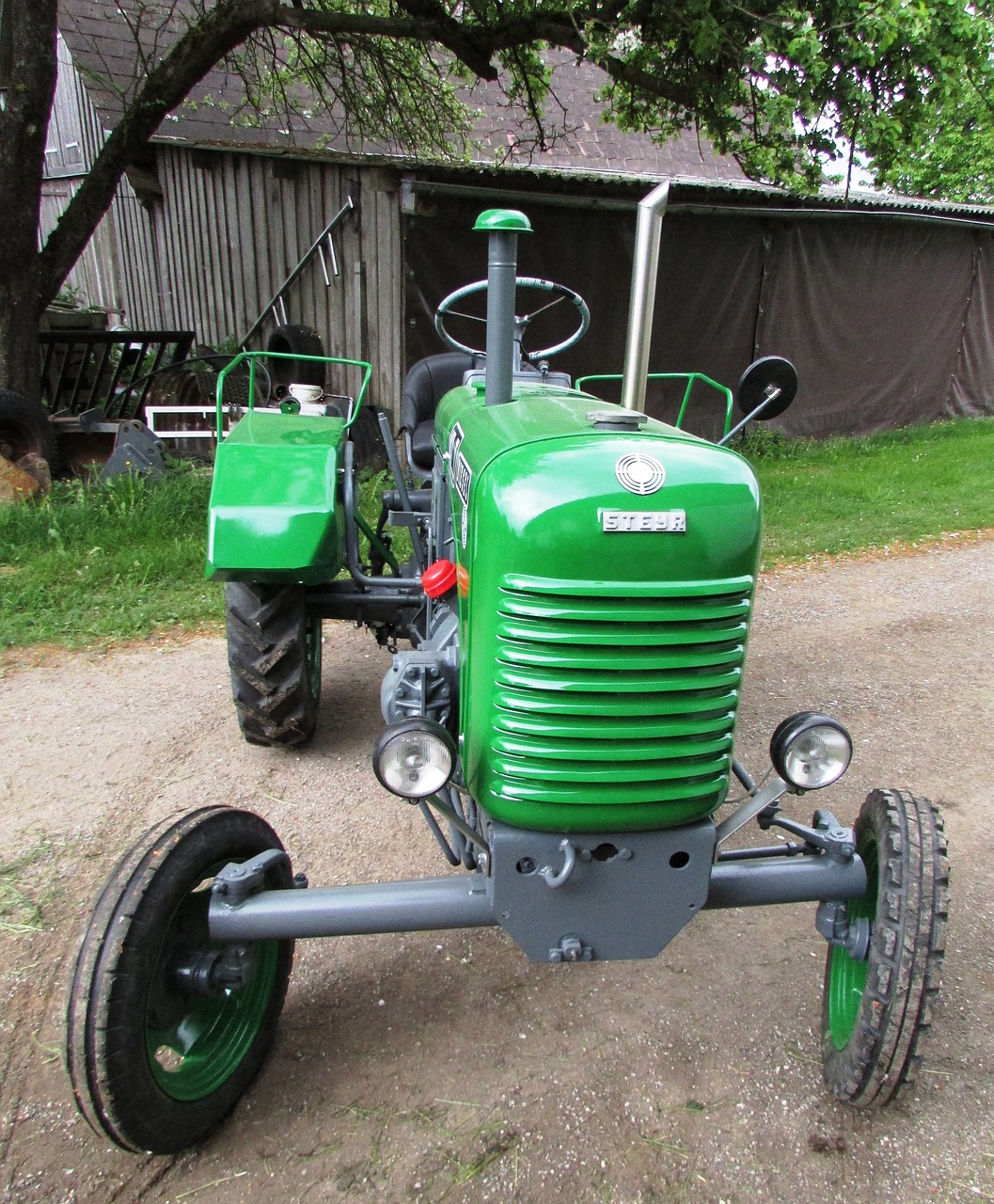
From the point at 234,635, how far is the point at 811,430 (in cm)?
855

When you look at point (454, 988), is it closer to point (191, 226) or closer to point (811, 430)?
point (811, 430)

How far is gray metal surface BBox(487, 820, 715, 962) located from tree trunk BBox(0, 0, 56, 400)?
581cm

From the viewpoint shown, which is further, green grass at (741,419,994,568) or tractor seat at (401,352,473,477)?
green grass at (741,419,994,568)

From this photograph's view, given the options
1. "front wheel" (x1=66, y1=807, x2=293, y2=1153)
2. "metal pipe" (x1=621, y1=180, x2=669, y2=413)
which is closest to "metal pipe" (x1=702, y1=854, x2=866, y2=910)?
"front wheel" (x1=66, y1=807, x2=293, y2=1153)

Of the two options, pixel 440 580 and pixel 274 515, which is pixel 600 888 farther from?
pixel 274 515

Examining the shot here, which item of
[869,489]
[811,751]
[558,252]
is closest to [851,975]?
[811,751]

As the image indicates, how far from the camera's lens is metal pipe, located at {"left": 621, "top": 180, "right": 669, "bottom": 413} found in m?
2.41

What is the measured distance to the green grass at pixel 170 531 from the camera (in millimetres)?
4574

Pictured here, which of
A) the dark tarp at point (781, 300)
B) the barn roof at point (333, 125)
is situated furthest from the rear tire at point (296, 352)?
the barn roof at point (333, 125)

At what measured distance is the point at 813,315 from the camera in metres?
9.71

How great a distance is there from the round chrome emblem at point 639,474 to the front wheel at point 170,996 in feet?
3.68

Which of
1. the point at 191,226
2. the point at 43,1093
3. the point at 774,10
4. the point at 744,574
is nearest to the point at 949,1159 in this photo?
the point at 744,574

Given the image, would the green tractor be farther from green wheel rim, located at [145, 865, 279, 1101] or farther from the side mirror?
the side mirror

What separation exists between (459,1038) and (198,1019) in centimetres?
61
